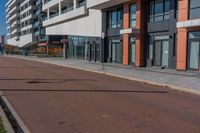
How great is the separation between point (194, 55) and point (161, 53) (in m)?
4.56

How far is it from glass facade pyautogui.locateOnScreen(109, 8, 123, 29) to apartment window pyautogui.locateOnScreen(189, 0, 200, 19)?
1186cm

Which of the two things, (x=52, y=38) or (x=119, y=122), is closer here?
(x=119, y=122)

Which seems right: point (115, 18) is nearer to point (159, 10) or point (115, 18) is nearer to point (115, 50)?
point (115, 50)

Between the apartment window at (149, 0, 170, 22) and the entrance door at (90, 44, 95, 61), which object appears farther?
the entrance door at (90, 44, 95, 61)

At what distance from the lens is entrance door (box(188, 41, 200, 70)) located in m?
23.2

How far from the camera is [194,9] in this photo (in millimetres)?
23406

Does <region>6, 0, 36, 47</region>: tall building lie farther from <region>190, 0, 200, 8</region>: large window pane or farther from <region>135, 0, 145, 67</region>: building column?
<region>190, 0, 200, 8</region>: large window pane

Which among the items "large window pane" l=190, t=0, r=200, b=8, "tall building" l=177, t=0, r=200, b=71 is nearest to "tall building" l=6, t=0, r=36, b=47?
"tall building" l=177, t=0, r=200, b=71

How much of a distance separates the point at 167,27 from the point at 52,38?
4998 cm

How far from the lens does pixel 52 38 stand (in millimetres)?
74000

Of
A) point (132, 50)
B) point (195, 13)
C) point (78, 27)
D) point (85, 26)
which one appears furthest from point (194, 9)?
point (78, 27)

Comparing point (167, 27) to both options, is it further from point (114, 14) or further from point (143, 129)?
point (143, 129)

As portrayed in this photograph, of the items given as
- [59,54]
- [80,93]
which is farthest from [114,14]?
[59,54]

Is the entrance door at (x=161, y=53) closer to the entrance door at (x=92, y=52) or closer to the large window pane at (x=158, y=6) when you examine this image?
the large window pane at (x=158, y=6)
